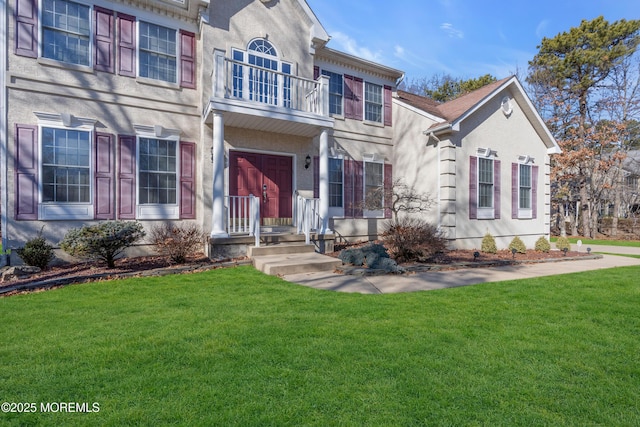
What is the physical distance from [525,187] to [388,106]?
600 cm

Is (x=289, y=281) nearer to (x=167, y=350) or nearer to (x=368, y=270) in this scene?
(x=368, y=270)

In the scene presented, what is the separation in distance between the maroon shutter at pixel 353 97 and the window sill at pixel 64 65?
23.4 feet

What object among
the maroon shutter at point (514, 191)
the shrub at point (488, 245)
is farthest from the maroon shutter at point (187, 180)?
the maroon shutter at point (514, 191)

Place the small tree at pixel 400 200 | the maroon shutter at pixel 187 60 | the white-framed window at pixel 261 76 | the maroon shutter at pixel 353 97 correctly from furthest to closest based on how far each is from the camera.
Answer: the maroon shutter at pixel 353 97
the small tree at pixel 400 200
the maroon shutter at pixel 187 60
the white-framed window at pixel 261 76

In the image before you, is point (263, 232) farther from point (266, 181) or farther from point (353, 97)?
point (353, 97)

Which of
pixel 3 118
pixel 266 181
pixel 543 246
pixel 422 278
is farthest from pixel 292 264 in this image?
pixel 543 246

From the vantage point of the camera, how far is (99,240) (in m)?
6.23

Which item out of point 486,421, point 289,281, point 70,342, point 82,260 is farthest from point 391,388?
point 82,260

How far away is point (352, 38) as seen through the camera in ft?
46.2

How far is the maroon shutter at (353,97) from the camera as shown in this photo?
36.2ft

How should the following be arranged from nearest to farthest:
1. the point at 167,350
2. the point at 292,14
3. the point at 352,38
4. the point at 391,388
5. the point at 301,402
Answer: the point at 301,402
the point at 391,388
the point at 167,350
the point at 292,14
the point at 352,38

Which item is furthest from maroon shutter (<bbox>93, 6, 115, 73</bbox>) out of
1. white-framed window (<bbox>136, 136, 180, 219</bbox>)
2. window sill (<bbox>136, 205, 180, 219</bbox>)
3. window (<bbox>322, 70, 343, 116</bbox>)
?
window (<bbox>322, 70, 343, 116</bbox>)

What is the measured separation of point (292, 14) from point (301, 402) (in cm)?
1035

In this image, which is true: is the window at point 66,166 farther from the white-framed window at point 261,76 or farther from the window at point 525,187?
the window at point 525,187
